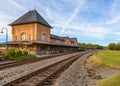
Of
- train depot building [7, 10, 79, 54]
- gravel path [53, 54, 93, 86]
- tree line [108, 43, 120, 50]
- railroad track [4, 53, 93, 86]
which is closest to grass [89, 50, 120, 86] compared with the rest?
gravel path [53, 54, 93, 86]

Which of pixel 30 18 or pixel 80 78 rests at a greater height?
pixel 30 18

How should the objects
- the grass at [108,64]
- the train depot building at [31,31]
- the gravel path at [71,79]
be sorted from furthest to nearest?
the train depot building at [31,31], the gravel path at [71,79], the grass at [108,64]

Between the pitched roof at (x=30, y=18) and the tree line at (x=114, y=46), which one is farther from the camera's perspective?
the tree line at (x=114, y=46)

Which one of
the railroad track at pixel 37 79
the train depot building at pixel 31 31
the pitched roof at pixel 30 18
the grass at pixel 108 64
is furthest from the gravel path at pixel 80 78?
the pitched roof at pixel 30 18

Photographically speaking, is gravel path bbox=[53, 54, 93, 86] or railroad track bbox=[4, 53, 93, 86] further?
gravel path bbox=[53, 54, 93, 86]

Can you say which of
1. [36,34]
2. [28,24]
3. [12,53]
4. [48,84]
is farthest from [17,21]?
[48,84]

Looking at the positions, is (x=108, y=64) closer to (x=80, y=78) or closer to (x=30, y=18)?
(x=80, y=78)

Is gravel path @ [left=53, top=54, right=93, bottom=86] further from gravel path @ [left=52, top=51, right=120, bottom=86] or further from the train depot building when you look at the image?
the train depot building

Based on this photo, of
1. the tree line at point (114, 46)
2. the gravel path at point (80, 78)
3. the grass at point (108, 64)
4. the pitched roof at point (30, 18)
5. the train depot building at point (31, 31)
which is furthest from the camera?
the tree line at point (114, 46)

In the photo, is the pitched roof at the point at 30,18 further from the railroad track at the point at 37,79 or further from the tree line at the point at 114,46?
the tree line at the point at 114,46

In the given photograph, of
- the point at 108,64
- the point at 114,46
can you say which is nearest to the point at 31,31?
the point at 108,64

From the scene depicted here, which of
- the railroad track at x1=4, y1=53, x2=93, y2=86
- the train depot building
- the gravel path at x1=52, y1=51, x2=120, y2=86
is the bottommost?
the gravel path at x1=52, y1=51, x2=120, y2=86

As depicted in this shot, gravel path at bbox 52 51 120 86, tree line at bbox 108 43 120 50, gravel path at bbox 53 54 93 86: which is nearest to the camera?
gravel path at bbox 53 54 93 86

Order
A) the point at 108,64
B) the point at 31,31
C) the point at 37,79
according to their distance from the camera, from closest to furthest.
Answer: the point at 37,79
the point at 108,64
the point at 31,31
